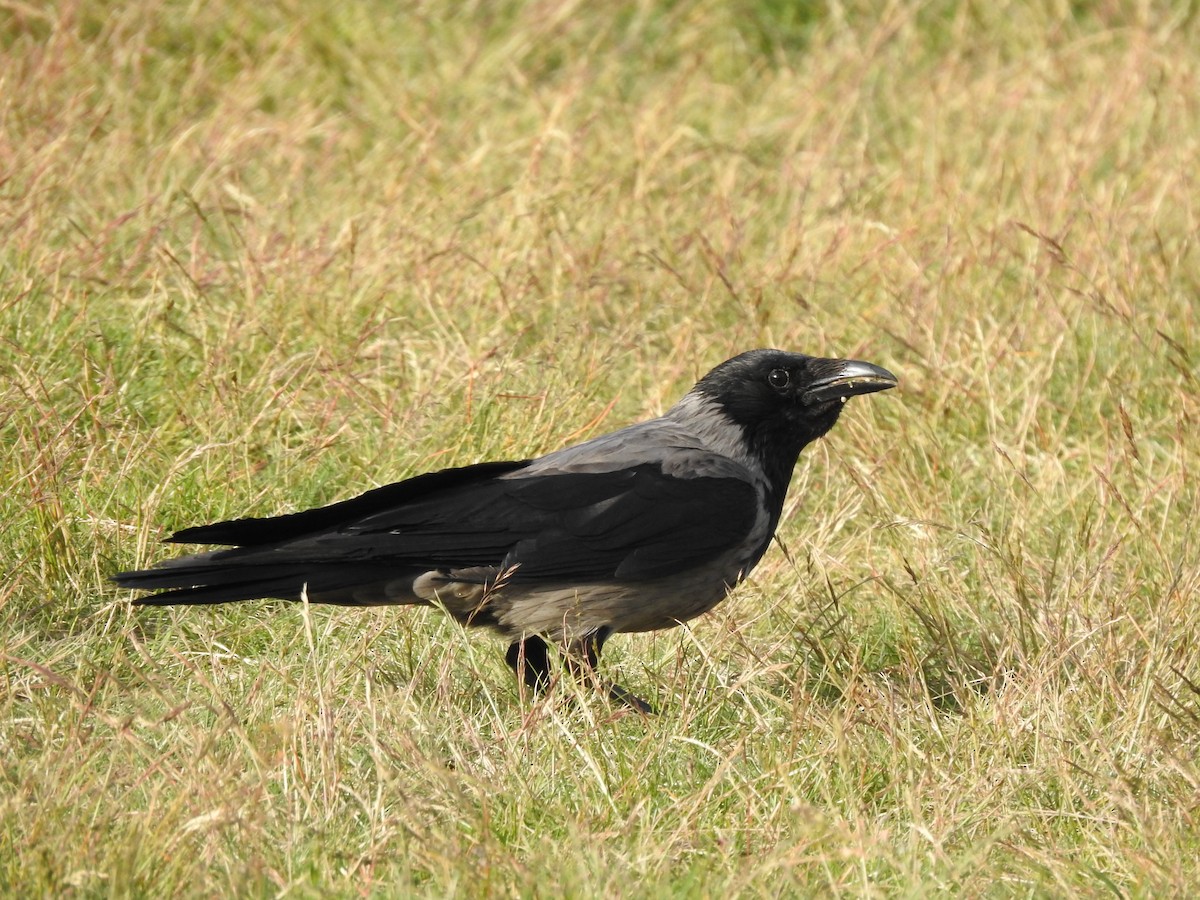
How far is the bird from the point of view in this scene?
4.04 metres

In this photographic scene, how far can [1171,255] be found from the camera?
6387mm

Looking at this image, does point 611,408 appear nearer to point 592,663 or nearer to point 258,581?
point 592,663

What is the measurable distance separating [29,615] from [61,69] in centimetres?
343

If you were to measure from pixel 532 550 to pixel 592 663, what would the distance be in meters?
0.36

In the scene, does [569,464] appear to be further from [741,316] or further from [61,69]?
[61,69]

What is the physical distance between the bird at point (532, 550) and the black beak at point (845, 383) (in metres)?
Answer: 0.34

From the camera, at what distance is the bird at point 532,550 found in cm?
404

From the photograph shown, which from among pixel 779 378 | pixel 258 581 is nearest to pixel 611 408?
pixel 779 378

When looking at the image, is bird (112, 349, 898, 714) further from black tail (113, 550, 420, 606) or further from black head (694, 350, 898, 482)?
black head (694, 350, 898, 482)

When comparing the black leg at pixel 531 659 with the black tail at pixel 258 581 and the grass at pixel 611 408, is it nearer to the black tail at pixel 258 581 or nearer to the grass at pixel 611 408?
the grass at pixel 611 408

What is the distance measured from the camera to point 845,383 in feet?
15.2

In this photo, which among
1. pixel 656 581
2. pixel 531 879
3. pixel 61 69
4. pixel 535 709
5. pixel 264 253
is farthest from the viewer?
pixel 61 69

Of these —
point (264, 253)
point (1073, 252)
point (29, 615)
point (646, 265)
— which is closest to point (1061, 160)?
point (1073, 252)

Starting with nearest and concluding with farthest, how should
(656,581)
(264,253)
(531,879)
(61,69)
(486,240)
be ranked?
(531,879) → (656,581) → (264,253) → (486,240) → (61,69)
